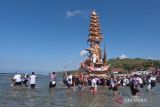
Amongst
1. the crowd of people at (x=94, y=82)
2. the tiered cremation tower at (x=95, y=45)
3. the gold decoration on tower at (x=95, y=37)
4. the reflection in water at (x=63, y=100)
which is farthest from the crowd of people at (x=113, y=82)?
the gold decoration on tower at (x=95, y=37)

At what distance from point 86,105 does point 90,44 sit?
62.2m

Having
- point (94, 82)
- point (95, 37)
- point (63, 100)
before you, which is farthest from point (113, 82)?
point (95, 37)

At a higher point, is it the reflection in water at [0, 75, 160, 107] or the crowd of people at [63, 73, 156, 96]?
the crowd of people at [63, 73, 156, 96]

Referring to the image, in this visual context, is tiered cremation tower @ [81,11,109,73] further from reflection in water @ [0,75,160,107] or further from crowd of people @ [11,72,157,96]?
reflection in water @ [0,75,160,107]

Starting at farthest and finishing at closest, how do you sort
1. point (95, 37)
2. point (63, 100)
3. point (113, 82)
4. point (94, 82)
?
point (95, 37) < point (113, 82) < point (94, 82) < point (63, 100)

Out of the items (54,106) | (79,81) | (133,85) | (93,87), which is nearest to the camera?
(54,106)

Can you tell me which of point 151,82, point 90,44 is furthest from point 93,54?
point 151,82

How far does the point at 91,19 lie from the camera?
78.7 metres

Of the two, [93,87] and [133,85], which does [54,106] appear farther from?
[93,87]

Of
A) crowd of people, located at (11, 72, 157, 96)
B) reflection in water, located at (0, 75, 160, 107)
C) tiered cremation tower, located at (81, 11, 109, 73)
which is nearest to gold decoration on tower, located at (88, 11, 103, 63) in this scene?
tiered cremation tower, located at (81, 11, 109, 73)

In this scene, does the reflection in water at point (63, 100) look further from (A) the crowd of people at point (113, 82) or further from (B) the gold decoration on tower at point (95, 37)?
(B) the gold decoration on tower at point (95, 37)

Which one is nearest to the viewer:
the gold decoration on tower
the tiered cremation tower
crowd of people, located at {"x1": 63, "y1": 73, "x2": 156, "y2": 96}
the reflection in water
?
the reflection in water

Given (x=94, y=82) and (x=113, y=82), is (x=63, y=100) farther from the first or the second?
(x=113, y=82)

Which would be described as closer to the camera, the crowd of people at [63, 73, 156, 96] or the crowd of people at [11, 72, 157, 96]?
the crowd of people at [63, 73, 156, 96]
